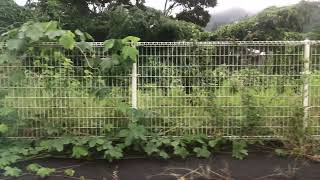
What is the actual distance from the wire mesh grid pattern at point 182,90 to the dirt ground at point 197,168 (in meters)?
0.41

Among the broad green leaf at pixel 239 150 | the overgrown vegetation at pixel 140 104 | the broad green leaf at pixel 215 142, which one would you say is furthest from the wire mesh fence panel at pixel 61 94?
the broad green leaf at pixel 239 150

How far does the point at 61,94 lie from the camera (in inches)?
199

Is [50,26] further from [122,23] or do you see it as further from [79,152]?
[122,23]

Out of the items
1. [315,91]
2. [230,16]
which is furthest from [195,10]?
[315,91]

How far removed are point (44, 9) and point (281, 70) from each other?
11.0 m

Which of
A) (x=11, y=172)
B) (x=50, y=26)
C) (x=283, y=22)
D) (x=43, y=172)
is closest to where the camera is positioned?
(x=11, y=172)

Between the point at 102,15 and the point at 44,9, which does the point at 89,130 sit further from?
the point at 102,15

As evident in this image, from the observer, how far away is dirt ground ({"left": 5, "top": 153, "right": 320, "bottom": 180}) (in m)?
4.52

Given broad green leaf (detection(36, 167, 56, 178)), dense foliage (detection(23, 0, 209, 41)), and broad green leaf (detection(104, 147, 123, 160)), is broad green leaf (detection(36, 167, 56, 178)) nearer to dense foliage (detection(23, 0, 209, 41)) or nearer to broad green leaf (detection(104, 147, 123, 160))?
broad green leaf (detection(104, 147, 123, 160))

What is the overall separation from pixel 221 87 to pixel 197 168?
107cm

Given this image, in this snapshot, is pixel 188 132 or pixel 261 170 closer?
pixel 261 170

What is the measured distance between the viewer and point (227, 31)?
49.7ft

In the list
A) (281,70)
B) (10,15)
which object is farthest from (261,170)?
(10,15)

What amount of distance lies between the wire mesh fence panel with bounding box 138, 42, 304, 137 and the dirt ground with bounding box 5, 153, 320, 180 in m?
0.41
